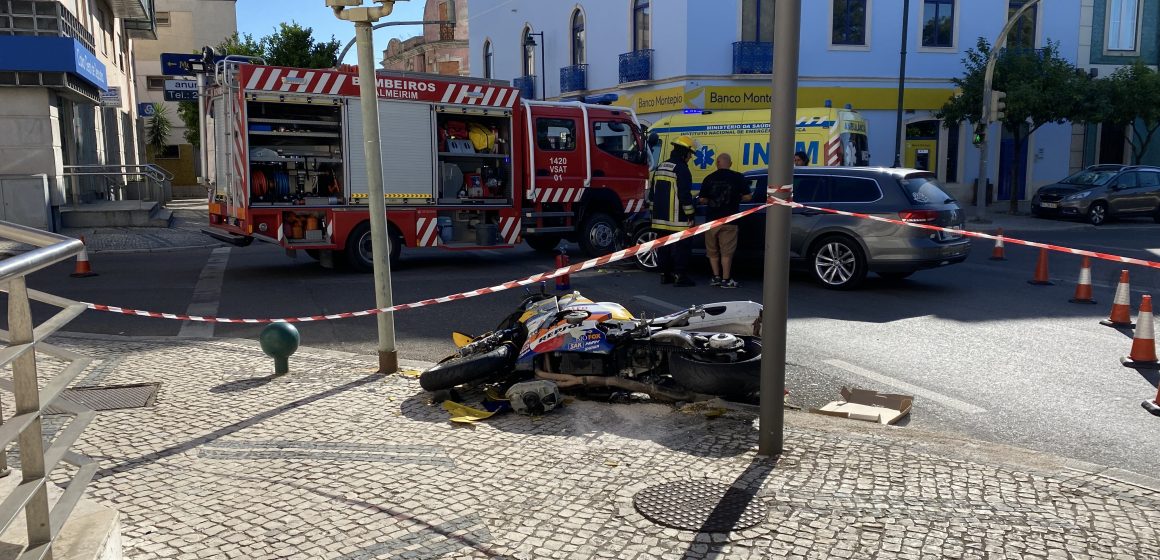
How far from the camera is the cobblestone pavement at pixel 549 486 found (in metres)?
3.73

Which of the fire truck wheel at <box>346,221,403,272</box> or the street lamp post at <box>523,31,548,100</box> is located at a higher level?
the street lamp post at <box>523,31,548,100</box>

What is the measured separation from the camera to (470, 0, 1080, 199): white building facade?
92.7 feet

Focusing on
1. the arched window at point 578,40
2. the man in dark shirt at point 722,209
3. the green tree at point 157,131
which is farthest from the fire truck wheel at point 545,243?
the green tree at point 157,131

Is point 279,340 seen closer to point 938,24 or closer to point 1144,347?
point 1144,347

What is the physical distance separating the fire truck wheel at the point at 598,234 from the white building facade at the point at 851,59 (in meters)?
13.7

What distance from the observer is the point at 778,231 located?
4543mm

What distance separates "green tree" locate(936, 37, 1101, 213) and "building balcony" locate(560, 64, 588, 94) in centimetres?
1248

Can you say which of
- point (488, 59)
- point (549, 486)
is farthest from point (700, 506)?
point (488, 59)

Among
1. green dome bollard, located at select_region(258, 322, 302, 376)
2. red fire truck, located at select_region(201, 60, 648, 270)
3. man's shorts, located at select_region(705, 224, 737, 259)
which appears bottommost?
green dome bollard, located at select_region(258, 322, 302, 376)

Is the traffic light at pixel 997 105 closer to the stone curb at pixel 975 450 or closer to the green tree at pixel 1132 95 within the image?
the green tree at pixel 1132 95

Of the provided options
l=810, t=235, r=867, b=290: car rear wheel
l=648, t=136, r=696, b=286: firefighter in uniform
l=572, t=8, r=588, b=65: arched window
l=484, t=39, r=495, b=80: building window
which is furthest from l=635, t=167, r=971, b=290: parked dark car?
l=484, t=39, r=495, b=80: building window

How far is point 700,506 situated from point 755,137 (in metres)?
14.2

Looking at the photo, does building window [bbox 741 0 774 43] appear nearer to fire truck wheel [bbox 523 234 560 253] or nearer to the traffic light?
the traffic light

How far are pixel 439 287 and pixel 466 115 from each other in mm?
3564
